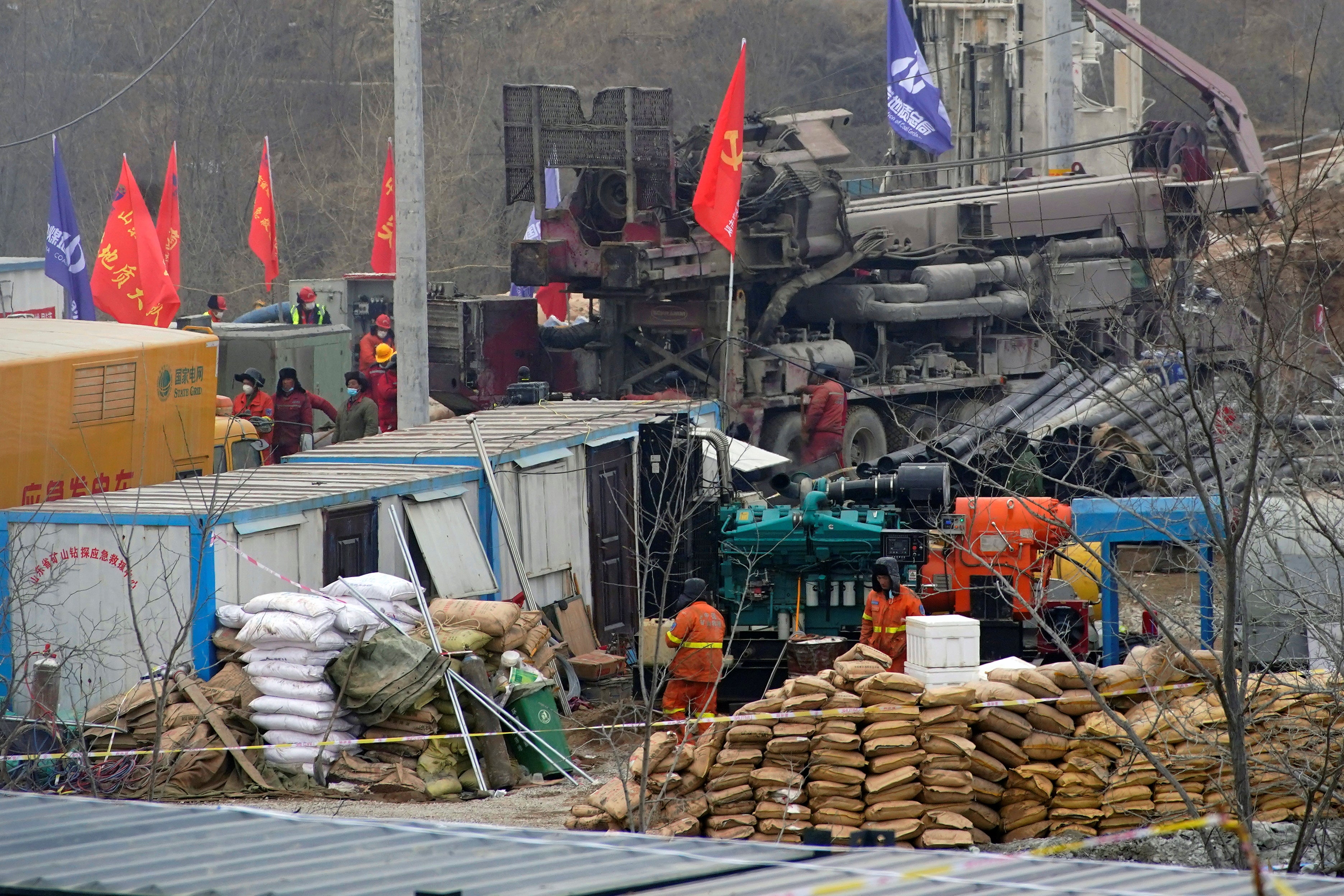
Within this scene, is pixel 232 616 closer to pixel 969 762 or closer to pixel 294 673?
pixel 294 673

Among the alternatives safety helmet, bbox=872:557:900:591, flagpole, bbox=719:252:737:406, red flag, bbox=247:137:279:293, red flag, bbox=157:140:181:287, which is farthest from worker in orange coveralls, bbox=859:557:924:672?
red flag, bbox=247:137:279:293

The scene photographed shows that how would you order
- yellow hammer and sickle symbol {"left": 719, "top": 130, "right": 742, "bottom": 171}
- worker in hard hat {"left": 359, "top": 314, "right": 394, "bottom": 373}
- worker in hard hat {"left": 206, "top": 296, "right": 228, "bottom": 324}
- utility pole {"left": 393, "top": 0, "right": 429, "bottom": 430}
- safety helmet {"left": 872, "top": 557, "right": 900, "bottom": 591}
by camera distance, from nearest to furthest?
safety helmet {"left": 872, "top": 557, "right": 900, "bottom": 591} → utility pole {"left": 393, "top": 0, "right": 429, "bottom": 430} → yellow hammer and sickle symbol {"left": 719, "top": 130, "right": 742, "bottom": 171} → worker in hard hat {"left": 359, "top": 314, "right": 394, "bottom": 373} → worker in hard hat {"left": 206, "top": 296, "right": 228, "bottom": 324}

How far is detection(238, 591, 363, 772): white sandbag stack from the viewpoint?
10617mm

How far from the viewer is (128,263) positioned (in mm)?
22172

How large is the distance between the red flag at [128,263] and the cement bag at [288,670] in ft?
39.3

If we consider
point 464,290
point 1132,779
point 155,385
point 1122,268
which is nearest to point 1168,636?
point 1132,779

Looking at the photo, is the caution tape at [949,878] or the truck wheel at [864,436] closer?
the caution tape at [949,878]

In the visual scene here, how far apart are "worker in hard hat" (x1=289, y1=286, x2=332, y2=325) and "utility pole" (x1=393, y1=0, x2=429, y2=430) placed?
36.1 feet

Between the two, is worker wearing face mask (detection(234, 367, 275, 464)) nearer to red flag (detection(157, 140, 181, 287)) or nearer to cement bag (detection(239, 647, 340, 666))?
red flag (detection(157, 140, 181, 287))

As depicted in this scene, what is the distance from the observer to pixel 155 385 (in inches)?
594

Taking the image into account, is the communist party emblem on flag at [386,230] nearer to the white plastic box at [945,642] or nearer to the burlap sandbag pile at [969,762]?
the white plastic box at [945,642]

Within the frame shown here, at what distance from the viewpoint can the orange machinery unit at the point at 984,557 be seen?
1302 centimetres

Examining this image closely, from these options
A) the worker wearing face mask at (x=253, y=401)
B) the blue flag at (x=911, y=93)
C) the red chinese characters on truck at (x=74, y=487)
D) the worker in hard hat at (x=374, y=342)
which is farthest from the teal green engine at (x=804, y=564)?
the blue flag at (x=911, y=93)

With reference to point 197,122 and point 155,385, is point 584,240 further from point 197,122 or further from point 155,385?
point 197,122
